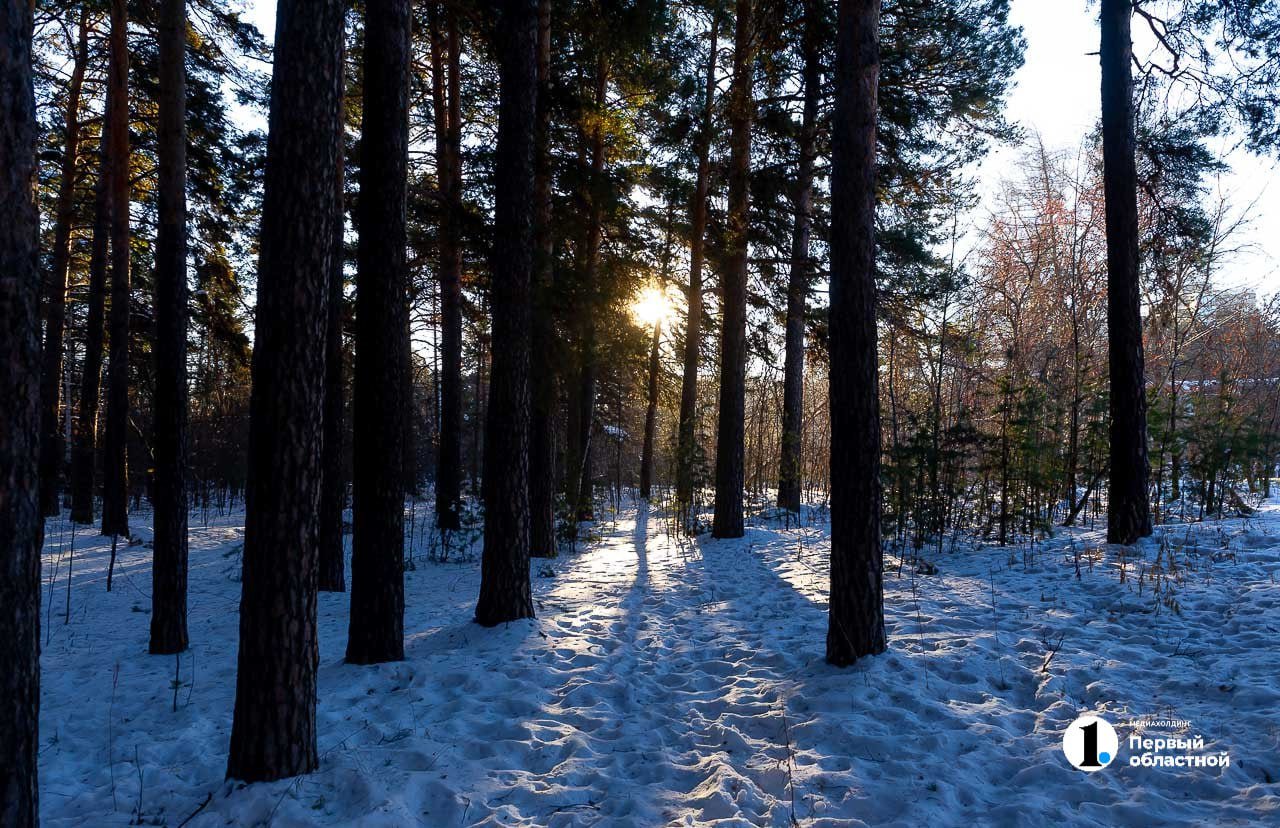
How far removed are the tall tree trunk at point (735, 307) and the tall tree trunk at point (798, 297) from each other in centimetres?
111

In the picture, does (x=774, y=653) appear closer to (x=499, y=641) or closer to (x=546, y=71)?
(x=499, y=641)

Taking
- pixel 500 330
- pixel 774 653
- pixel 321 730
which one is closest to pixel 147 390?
pixel 500 330

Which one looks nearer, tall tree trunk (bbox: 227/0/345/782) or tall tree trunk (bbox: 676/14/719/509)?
tall tree trunk (bbox: 227/0/345/782)

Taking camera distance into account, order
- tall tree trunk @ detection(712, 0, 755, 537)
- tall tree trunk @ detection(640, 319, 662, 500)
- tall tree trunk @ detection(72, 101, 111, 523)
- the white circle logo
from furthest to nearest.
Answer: tall tree trunk @ detection(640, 319, 662, 500) < tall tree trunk @ detection(72, 101, 111, 523) < tall tree trunk @ detection(712, 0, 755, 537) < the white circle logo

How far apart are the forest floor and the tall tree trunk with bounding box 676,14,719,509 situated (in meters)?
5.22

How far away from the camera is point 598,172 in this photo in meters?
9.87

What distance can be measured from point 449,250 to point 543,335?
4788 millimetres

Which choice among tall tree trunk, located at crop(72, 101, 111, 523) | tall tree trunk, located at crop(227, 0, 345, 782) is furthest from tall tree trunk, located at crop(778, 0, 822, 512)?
tall tree trunk, located at crop(72, 101, 111, 523)

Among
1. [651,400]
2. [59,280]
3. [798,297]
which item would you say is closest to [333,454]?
[798,297]

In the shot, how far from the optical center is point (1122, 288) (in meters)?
8.37

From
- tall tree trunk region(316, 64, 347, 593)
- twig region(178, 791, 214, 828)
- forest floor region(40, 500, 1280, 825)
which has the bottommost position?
twig region(178, 791, 214, 828)

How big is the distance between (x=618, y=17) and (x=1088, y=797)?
27.8ft

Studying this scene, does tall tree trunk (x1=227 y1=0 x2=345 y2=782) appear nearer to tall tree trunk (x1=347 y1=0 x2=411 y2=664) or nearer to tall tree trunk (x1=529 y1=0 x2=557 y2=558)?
tall tree trunk (x1=347 y1=0 x2=411 y2=664)

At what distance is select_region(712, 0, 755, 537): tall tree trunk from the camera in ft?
34.5
